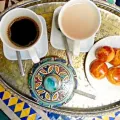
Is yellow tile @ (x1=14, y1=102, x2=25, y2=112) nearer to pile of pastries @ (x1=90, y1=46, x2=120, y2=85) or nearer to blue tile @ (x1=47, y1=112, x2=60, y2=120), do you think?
blue tile @ (x1=47, y1=112, x2=60, y2=120)

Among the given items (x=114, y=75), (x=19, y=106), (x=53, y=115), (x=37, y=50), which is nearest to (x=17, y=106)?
(x=19, y=106)

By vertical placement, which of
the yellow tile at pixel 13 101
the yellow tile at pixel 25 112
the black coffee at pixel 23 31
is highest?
the black coffee at pixel 23 31

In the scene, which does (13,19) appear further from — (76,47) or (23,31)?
(76,47)

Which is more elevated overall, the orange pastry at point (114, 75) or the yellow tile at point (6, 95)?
the orange pastry at point (114, 75)

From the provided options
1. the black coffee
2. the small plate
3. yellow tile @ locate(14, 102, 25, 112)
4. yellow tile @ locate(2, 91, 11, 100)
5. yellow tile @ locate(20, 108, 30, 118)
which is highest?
the black coffee

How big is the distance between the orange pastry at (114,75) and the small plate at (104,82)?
0.06ft

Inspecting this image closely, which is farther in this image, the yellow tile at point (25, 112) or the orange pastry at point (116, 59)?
the yellow tile at point (25, 112)

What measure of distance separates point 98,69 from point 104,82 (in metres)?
0.05

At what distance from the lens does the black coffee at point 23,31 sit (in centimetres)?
91

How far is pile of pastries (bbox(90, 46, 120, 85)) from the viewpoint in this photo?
93 cm

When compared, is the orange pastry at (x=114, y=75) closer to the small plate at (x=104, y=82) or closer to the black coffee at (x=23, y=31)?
the small plate at (x=104, y=82)

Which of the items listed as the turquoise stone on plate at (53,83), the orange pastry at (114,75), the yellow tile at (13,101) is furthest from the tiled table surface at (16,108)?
the orange pastry at (114,75)

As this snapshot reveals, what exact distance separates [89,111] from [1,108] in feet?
0.97

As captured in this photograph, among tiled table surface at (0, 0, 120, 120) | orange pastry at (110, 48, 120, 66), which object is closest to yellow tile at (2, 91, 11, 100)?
tiled table surface at (0, 0, 120, 120)
